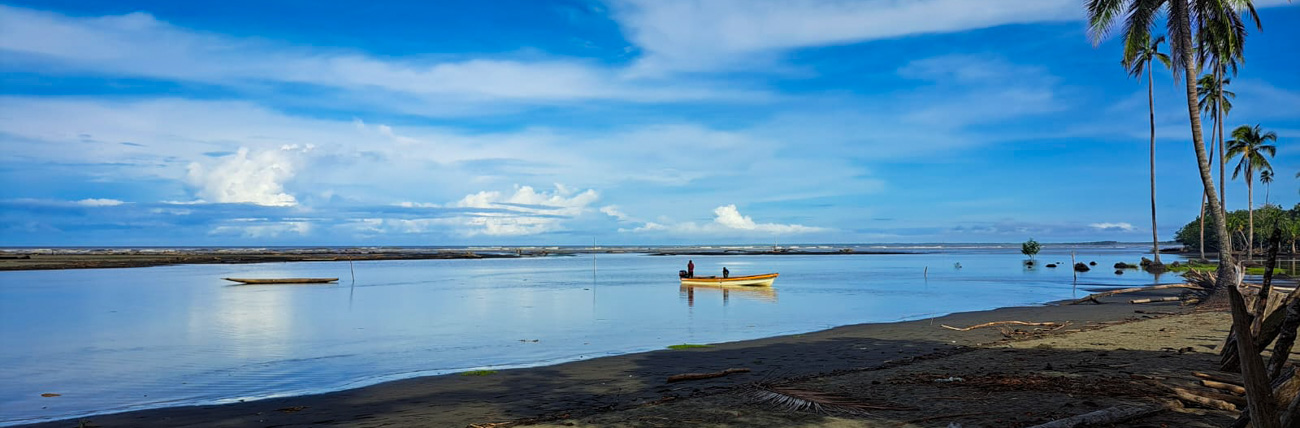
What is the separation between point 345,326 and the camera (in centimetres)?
2605

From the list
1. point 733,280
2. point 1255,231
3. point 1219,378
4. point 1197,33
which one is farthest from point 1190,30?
point 1255,231

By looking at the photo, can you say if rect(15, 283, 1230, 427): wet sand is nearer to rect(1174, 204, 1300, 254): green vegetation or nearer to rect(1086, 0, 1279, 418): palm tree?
rect(1086, 0, 1279, 418): palm tree

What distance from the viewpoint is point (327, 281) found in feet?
168

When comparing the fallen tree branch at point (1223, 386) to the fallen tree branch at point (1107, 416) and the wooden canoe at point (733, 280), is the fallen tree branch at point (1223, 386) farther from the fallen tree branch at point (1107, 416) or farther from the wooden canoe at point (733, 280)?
the wooden canoe at point (733, 280)

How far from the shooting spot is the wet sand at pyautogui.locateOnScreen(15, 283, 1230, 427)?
9.11 meters

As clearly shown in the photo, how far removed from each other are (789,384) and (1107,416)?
15.4 feet

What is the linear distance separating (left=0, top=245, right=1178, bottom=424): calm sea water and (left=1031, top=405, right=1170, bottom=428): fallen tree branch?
38.2 feet

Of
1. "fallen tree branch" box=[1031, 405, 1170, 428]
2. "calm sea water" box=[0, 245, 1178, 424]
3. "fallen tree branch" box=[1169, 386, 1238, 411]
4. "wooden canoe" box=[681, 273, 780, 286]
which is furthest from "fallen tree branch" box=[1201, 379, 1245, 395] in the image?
"wooden canoe" box=[681, 273, 780, 286]

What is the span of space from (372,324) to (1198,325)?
24494mm

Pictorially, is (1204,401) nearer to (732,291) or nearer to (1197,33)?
(1197,33)

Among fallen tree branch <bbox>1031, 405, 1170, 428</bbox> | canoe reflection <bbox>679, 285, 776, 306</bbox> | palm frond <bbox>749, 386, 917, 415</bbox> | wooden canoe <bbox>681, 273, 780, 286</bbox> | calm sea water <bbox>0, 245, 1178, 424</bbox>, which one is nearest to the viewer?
fallen tree branch <bbox>1031, 405, 1170, 428</bbox>

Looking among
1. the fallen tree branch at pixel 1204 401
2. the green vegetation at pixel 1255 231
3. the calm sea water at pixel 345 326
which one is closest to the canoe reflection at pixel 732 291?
the calm sea water at pixel 345 326

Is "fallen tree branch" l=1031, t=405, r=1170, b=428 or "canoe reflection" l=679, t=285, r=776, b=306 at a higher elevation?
"fallen tree branch" l=1031, t=405, r=1170, b=428

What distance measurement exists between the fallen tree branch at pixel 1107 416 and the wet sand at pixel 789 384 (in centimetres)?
23
